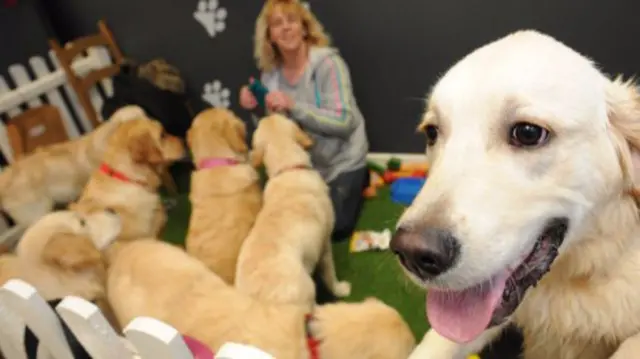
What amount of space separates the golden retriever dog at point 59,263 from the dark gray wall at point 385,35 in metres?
1.75

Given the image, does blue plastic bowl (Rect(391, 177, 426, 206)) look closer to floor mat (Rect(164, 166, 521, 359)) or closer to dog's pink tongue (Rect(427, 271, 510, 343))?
floor mat (Rect(164, 166, 521, 359))

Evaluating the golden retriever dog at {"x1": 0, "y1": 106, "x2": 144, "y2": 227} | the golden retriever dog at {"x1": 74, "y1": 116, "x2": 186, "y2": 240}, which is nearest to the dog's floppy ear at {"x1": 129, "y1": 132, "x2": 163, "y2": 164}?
the golden retriever dog at {"x1": 74, "y1": 116, "x2": 186, "y2": 240}

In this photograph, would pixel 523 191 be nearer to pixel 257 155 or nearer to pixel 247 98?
pixel 257 155

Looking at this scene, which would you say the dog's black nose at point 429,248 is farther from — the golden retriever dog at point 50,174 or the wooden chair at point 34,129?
the wooden chair at point 34,129

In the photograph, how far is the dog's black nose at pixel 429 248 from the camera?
3.36 ft

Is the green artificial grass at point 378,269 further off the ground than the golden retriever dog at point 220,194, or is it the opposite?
the golden retriever dog at point 220,194

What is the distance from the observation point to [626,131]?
3.76 feet

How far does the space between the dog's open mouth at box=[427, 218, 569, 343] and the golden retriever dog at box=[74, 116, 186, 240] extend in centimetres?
205

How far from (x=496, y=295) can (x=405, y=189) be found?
2058mm

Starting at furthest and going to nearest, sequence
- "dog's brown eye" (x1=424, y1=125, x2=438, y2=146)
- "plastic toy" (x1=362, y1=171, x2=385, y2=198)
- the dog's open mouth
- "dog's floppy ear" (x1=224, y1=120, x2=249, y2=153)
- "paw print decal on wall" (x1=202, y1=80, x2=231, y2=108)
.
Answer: "paw print decal on wall" (x1=202, y1=80, x2=231, y2=108) < "plastic toy" (x1=362, y1=171, x2=385, y2=198) < "dog's floppy ear" (x1=224, y1=120, x2=249, y2=153) < "dog's brown eye" (x1=424, y1=125, x2=438, y2=146) < the dog's open mouth

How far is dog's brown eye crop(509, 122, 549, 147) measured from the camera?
43.7 inches

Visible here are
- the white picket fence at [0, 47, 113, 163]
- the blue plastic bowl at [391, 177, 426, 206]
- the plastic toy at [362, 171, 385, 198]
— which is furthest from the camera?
the white picket fence at [0, 47, 113, 163]

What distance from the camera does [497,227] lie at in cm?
105

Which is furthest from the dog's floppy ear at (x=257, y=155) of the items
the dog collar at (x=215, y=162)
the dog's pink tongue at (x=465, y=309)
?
the dog's pink tongue at (x=465, y=309)
